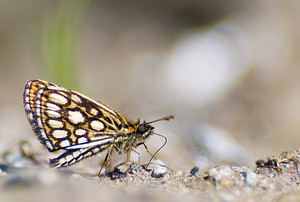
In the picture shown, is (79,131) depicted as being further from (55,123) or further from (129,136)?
(129,136)

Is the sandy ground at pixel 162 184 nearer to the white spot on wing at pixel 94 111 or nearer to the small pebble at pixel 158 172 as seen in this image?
the small pebble at pixel 158 172

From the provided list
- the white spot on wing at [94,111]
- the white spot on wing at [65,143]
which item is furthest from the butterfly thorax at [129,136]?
the white spot on wing at [65,143]

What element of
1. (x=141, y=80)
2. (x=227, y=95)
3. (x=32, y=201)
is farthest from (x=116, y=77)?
(x=32, y=201)

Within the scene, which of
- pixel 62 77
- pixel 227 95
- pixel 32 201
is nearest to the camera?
pixel 32 201

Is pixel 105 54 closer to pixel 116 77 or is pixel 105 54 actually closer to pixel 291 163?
pixel 116 77

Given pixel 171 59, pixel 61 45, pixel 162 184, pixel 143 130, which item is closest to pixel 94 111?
pixel 143 130

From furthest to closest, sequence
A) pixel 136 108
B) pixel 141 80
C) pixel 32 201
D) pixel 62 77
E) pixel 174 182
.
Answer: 1. pixel 141 80
2. pixel 136 108
3. pixel 62 77
4. pixel 174 182
5. pixel 32 201

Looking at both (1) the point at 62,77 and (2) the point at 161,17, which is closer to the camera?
(1) the point at 62,77
